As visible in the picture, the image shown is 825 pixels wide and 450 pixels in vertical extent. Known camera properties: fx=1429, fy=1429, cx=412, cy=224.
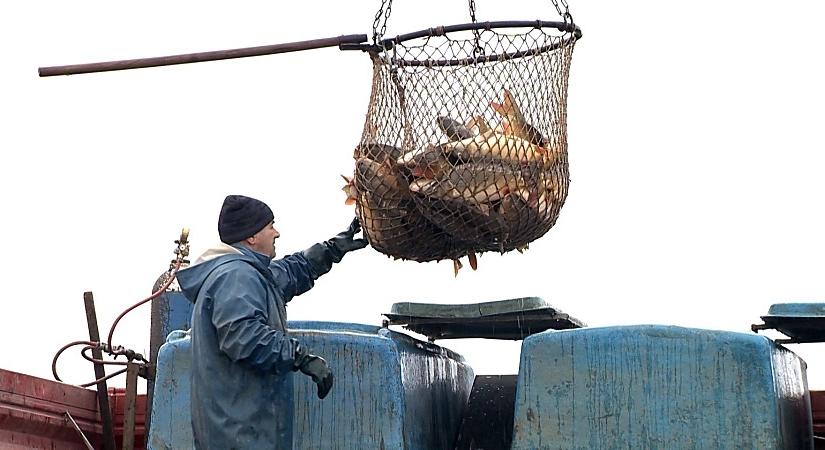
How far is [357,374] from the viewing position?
6.20 m

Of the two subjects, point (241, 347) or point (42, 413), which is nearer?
point (241, 347)

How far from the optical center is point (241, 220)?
20.3ft

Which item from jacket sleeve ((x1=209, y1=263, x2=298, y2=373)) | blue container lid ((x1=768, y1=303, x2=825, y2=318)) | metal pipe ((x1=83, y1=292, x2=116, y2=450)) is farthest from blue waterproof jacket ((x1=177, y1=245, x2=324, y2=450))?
metal pipe ((x1=83, y1=292, x2=116, y2=450))

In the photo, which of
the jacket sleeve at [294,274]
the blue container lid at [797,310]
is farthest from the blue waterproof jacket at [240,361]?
the blue container lid at [797,310]

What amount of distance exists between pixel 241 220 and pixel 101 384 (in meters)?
2.62

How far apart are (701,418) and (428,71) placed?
6.30 ft

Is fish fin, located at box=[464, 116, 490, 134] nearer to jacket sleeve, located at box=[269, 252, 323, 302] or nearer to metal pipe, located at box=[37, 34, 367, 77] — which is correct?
metal pipe, located at box=[37, 34, 367, 77]

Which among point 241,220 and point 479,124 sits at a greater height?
point 479,124

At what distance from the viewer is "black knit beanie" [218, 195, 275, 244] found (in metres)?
6.19

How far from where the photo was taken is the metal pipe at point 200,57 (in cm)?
659

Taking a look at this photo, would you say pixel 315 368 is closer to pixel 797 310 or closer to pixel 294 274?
pixel 294 274

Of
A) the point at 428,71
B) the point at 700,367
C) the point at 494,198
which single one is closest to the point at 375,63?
the point at 428,71

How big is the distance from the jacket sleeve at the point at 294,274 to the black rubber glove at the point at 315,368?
1.03 metres

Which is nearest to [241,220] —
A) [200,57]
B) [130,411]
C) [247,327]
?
[247,327]
